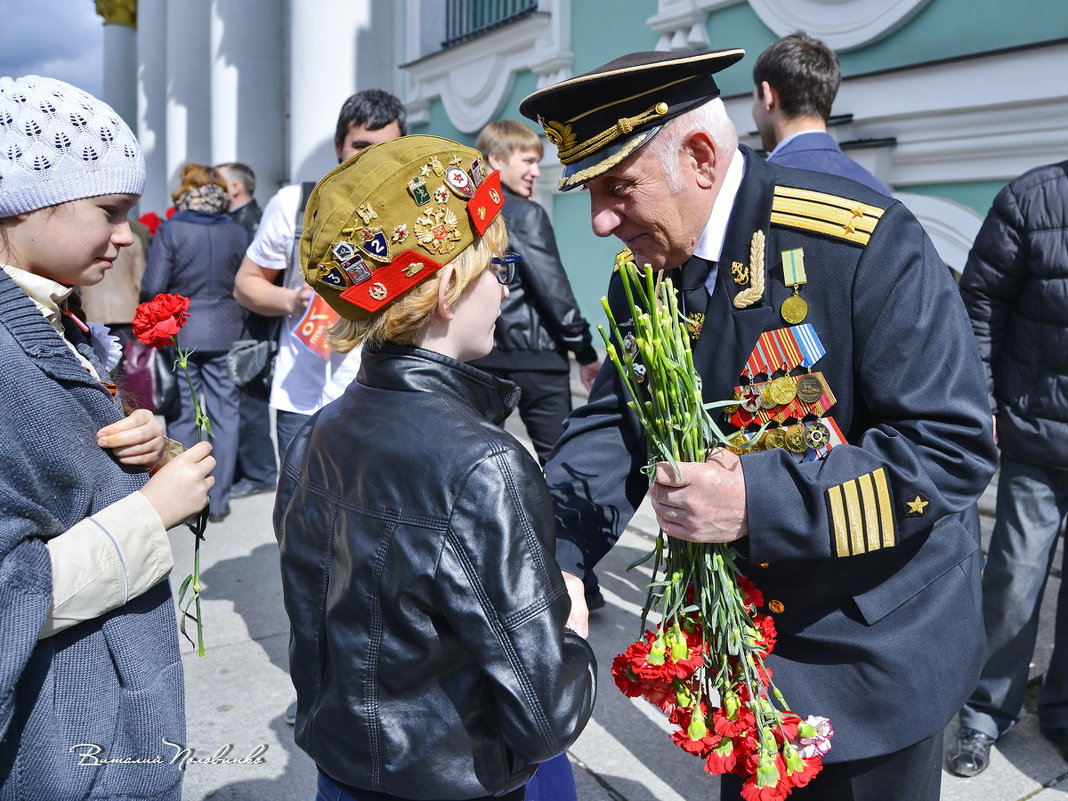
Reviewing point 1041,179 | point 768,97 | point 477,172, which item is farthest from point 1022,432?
point 477,172

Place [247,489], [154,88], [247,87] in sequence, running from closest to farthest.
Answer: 1. [247,489]
2. [247,87]
3. [154,88]

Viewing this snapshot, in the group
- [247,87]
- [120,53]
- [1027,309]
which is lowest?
[1027,309]

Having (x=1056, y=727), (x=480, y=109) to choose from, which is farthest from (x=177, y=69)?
(x=1056, y=727)

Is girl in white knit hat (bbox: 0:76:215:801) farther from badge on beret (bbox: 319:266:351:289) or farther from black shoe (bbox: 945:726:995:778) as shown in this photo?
black shoe (bbox: 945:726:995:778)

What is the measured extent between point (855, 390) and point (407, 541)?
755 millimetres

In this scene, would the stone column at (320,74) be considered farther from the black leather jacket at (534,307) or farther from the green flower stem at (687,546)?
the green flower stem at (687,546)

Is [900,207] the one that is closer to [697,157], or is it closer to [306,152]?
[697,157]

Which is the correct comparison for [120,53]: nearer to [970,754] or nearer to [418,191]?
[970,754]

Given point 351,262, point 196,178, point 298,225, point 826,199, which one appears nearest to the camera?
point 351,262

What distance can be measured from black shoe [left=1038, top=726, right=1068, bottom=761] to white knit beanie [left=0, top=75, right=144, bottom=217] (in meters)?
2.83

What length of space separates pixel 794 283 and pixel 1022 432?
1.64m

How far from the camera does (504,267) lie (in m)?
1.54

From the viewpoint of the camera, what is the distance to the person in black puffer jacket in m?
1.27

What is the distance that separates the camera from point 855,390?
155 cm
